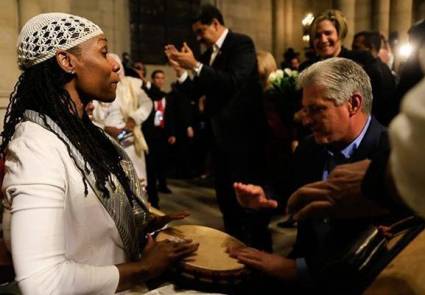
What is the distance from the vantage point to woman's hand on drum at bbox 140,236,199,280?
1.62 m

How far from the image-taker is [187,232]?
2066 mm

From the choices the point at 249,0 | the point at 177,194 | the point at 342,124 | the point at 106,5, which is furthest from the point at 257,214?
the point at 249,0

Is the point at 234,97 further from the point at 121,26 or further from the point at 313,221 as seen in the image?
the point at 121,26

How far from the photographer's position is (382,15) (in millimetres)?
9164

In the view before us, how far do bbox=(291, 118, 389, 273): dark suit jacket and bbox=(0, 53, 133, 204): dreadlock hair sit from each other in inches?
34.3

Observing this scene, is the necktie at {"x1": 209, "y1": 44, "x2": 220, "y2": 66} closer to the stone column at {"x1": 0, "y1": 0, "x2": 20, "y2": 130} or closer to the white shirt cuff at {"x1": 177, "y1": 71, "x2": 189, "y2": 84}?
the white shirt cuff at {"x1": 177, "y1": 71, "x2": 189, "y2": 84}

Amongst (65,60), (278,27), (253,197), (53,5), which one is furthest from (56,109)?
(278,27)

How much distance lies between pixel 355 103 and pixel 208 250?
34.3 inches

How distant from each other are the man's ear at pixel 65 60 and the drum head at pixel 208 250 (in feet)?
2.57

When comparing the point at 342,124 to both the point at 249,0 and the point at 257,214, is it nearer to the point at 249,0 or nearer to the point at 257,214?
the point at 257,214

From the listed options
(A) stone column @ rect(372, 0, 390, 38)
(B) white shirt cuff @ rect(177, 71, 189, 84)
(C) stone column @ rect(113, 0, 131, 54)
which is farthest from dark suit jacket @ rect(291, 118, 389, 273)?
(A) stone column @ rect(372, 0, 390, 38)

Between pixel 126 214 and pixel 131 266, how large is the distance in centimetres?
19

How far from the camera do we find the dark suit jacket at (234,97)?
3497 millimetres

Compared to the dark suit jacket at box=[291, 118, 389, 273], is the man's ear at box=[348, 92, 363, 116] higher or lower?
higher
